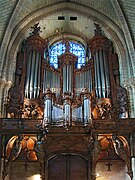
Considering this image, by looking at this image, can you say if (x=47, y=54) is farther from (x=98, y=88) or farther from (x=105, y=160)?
(x=105, y=160)

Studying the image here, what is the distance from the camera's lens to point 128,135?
54.7 ft

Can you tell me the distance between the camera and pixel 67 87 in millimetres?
19125

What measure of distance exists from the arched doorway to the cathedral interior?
0.16 feet

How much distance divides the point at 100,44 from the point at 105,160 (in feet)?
23.8

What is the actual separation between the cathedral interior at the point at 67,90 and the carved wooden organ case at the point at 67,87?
54 millimetres

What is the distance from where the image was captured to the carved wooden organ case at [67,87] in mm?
16984

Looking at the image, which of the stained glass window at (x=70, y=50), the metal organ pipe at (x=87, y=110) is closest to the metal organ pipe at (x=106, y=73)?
the stained glass window at (x=70, y=50)

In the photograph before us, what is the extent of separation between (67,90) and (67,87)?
9.5 inches

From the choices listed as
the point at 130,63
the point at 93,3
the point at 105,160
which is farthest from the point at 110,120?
the point at 93,3

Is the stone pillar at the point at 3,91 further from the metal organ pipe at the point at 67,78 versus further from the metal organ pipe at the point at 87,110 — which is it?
the metal organ pipe at the point at 87,110

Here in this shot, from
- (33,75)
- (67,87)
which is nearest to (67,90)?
(67,87)

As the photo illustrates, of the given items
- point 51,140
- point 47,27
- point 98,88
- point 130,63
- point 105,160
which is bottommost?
point 105,160

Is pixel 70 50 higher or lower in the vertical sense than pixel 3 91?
higher

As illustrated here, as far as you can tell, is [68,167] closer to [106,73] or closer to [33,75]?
[33,75]
